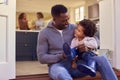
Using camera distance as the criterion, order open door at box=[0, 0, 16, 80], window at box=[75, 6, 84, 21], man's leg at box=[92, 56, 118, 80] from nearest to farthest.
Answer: man's leg at box=[92, 56, 118, 80]
open door at box=[0, 0, 16, 80]
window at box=[75, 6, 84, 21]

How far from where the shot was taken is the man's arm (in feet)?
5.83

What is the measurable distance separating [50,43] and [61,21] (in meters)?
0.21

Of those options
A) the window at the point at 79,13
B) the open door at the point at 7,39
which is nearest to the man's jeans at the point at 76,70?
the open door at the point at 7,39

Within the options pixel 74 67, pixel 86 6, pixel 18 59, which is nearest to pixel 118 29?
pixel 74 67

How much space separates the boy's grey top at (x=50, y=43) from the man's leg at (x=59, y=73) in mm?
82

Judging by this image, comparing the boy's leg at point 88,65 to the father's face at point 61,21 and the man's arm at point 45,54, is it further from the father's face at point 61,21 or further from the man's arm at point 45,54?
the father's face at point 61,21

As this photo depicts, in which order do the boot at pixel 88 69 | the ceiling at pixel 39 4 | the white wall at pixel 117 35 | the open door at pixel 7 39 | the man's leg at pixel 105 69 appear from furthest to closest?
the ceiling at pixel 39 4, the white wall at pixel 117 35, the open door at pixel 7 39, the man's leg at pixel 105 69, the boot at pixel 88 69

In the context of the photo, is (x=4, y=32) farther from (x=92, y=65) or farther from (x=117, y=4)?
(x=117, y=4)

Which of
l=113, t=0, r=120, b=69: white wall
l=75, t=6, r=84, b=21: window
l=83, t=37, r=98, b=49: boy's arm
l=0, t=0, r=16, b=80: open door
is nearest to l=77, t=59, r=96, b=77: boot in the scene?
l=83, t=37, r=98, b=49: boy's arm

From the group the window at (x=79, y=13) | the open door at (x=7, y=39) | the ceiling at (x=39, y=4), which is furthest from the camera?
the window at (x=79, y=13)

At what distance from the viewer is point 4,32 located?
2.56m

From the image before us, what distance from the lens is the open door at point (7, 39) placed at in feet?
8.34

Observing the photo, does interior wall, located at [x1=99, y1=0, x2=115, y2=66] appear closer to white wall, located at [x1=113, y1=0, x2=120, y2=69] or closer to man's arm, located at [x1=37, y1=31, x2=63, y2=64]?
white wall, located at [x1=113, y1=0, x2=120, y2=69]

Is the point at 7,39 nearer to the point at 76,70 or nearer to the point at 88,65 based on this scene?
the point at 76,70
